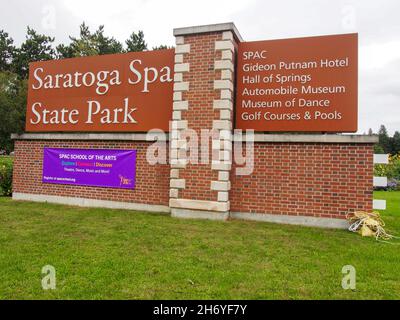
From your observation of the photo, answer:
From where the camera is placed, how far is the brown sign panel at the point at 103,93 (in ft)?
31.6

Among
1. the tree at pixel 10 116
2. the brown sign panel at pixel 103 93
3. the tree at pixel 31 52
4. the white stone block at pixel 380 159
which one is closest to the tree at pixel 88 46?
the tree at pixel 31 52

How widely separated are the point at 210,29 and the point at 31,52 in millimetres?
38891

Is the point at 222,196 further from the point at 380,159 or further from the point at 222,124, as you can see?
the point at 380,159

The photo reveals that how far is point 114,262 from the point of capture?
16.7 feet

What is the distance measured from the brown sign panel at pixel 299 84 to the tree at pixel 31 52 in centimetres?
3727

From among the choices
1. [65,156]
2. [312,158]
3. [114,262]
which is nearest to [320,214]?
[312,158]

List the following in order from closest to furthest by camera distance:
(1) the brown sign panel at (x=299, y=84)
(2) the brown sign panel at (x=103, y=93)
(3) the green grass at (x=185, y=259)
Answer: (3) the green grass at (x=185, y=259)
(1) the brown sign panel at (x=299, y=84)
(2) the brown sign panel at (x=103, y=93)

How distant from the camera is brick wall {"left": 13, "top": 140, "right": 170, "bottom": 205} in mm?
9391

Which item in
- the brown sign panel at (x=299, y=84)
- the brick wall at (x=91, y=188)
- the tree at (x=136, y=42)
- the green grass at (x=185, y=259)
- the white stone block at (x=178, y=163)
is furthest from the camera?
the tree at (x=136, y=42)

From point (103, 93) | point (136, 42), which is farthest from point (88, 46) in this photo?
point (103, 93)

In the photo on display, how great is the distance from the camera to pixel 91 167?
10.2 m

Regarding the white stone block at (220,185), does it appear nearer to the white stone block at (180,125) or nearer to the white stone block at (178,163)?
the white stone block at (178,163)

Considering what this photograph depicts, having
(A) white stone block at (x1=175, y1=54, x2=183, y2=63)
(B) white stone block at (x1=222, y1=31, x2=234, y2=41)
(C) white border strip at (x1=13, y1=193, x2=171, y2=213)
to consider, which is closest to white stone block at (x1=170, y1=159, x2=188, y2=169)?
(C) white border strip at (x1=13, y1=193, x2=171, y2=213)

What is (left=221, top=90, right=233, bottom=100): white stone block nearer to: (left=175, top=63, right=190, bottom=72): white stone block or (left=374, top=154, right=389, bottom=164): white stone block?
(left=175, top=63, right=190, bottom=72): white stone block
